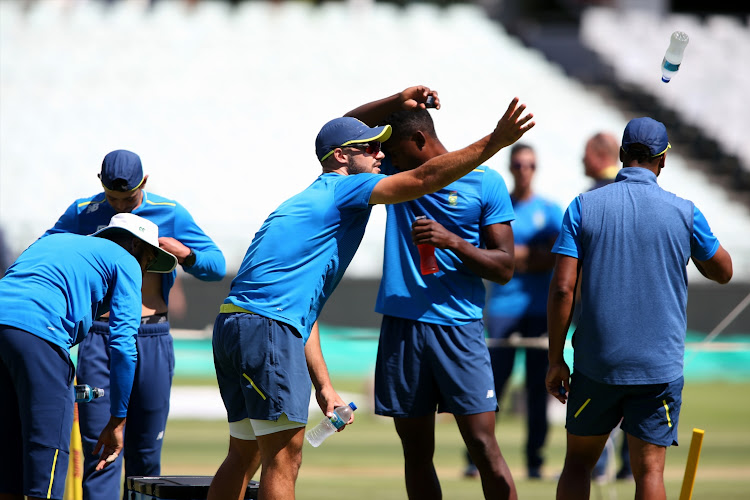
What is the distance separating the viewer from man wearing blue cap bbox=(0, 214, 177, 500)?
484cm

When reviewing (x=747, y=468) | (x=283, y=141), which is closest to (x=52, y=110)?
(x=283, y=141)

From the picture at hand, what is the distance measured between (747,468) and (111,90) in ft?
71.6

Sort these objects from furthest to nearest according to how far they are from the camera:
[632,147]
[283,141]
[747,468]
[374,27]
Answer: [374,27] < [283,141] < [747,468] < [632,147]

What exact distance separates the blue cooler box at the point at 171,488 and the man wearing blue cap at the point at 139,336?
407mm

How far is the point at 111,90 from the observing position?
28.0m

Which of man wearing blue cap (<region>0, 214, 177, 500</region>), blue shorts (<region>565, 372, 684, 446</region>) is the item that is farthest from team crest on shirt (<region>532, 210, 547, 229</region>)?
man wearing blue cap (<region>0, 214, 177, 500</region>)

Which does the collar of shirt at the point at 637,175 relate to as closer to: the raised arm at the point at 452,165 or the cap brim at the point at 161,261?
the raised arm at the point at 452,165

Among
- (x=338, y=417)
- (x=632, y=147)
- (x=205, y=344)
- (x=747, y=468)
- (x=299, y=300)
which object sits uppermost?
(x=632, y=147)

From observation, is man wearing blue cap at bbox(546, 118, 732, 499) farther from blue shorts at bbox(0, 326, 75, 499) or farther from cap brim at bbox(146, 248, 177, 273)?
blue shorts at bbox(0, 326, 75, 499)

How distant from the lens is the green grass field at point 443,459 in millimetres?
8156

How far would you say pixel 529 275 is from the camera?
910 cm

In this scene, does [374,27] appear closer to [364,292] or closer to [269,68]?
[269,68]

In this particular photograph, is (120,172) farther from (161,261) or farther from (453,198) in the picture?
(453,198)

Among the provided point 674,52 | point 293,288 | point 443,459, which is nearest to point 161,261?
point 293,288
